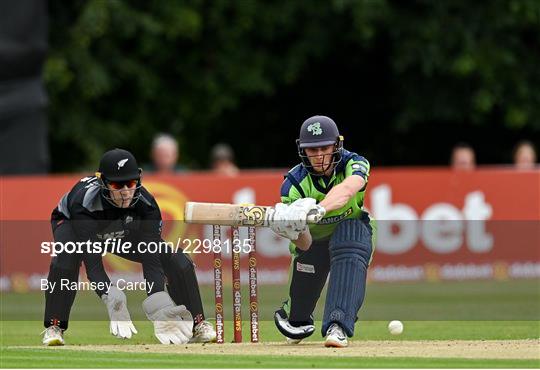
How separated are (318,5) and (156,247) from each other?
44.8 feet

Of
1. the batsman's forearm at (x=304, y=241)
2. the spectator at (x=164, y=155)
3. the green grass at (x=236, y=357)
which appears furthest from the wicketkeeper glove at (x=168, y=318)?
the spectator at (x=164, y=155)

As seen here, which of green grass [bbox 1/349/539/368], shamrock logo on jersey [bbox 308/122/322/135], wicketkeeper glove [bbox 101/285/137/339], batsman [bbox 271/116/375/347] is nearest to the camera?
green grass [bbox 1/349/539/368]

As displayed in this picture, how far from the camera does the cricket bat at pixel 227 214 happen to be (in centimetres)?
1070

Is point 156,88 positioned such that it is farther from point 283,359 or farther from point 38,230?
point 283,359

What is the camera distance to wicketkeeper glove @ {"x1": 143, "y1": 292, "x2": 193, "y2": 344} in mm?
11250

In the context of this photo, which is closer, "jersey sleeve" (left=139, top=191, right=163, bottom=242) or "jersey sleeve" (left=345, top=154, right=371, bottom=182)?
"jersey sleeve" (left=345, top=154, right=371, bottom=182)

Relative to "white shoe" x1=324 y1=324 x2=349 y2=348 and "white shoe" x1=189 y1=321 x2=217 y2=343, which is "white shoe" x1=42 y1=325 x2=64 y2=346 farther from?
"white shoe" x1=324 y1=324 x2=349 y2=348

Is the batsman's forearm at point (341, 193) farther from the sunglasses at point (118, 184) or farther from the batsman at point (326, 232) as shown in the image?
the sunglasses at point (118, 184)

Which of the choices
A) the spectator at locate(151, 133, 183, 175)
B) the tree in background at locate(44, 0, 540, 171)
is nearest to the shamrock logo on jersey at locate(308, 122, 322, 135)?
the spectator at locate(151, 133, 183, 175)

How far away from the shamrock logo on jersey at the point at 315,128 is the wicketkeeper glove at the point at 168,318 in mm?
1628

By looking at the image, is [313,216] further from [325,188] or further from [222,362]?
[222,362]

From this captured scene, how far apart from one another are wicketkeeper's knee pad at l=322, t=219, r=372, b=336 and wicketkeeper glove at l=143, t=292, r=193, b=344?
3.66 ft

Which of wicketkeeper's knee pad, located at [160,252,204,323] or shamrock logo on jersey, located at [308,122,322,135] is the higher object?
shamrock logo on jersey, located at [308,122,322,135]

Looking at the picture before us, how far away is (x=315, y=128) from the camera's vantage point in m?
11.0
